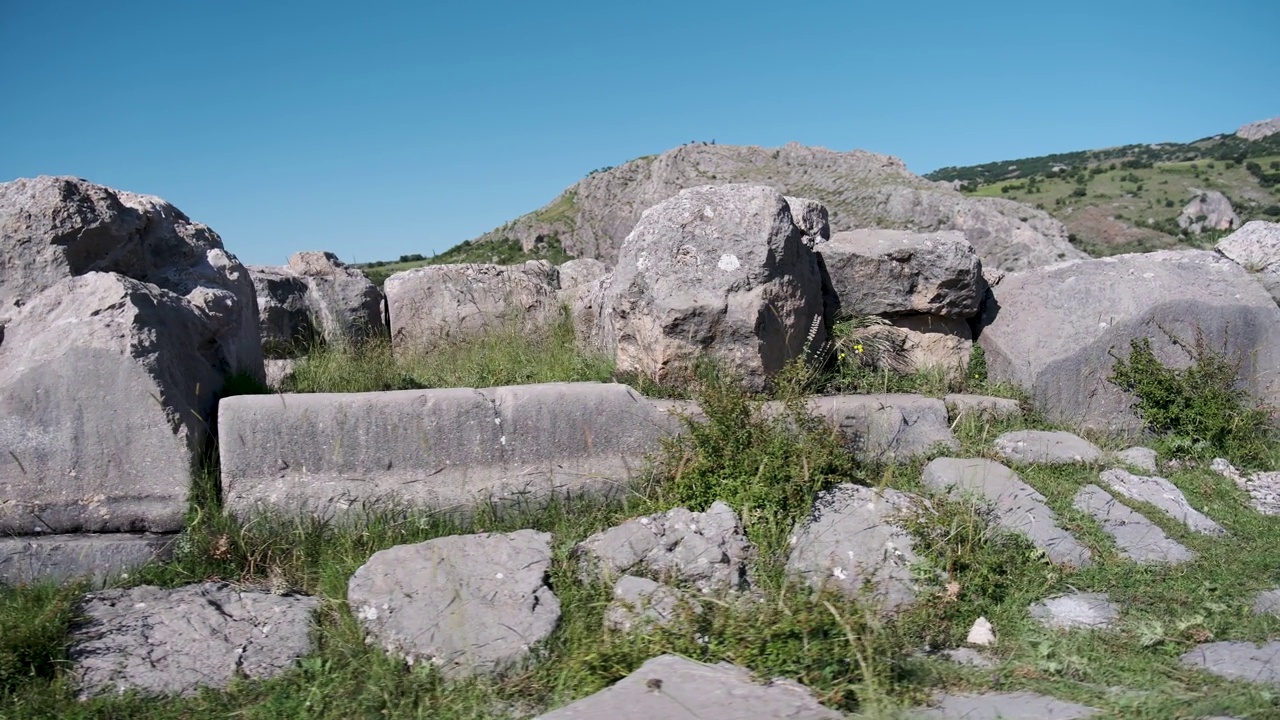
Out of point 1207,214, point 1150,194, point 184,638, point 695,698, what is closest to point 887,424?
point 695,698

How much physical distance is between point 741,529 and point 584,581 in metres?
0.86

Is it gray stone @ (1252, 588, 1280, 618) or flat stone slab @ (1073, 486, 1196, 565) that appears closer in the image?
gray stone @ (1252, 588, 1280, 618)

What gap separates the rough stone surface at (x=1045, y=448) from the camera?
582 cm

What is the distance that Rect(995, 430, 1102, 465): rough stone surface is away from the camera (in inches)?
229

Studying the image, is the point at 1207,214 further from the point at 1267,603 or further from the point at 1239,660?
the point at 1239,660

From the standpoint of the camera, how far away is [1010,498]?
5184mm

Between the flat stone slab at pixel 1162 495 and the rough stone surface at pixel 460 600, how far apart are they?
3.52m

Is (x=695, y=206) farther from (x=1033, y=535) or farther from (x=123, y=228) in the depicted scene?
(x=123, y=228)

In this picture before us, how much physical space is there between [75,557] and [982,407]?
5.45m

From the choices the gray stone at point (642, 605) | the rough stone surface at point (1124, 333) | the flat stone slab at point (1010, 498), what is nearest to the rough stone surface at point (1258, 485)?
the rough stone surface at point (1124, 333)

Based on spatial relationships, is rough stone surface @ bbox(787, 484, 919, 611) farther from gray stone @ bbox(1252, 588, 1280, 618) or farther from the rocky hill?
the rocky hill

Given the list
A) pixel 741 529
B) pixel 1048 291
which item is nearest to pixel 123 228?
pixel 741 529

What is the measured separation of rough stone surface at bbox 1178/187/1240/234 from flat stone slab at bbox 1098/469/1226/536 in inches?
824

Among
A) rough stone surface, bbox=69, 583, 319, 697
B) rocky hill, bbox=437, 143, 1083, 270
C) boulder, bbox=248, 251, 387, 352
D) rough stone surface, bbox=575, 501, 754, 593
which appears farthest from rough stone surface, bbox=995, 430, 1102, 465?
boulder, bbox=248, 251, 387, 352
